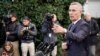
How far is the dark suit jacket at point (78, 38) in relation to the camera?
223 inches

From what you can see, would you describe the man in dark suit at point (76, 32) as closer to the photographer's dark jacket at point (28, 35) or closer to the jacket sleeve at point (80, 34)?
the jacket sleeve at point (80, 34)

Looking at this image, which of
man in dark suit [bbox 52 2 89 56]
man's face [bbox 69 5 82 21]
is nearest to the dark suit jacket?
man in dark suit [bbox 52 2 89 56]

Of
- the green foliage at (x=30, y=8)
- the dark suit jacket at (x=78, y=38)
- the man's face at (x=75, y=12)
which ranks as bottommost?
the green foliage at (x=30, y=8)

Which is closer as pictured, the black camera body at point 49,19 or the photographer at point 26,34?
the black camera body at point 49,19

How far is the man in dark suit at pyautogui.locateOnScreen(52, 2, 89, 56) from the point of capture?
564cm

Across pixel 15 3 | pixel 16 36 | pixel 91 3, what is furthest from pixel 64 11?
pixel 91 3

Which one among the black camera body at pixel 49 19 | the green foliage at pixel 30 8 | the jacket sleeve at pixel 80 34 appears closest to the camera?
the jacket sleeve at pixel 80 34

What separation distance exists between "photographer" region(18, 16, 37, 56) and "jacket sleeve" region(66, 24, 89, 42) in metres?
4.66

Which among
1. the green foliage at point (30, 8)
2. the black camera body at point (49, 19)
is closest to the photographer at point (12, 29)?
the black camera body at point (49, 19)

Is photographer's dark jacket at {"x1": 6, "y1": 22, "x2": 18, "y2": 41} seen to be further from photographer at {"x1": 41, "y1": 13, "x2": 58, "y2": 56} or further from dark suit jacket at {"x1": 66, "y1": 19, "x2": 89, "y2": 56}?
dark suit jacket at {"x1": 66, "y1": 19, "x2": 89, "y2": 56}

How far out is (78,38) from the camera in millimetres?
5645

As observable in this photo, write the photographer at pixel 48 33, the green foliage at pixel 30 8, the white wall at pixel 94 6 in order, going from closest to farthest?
the photographer at pixel 48 33 < the green foliage at pixel 30 8 < the white wall at pixel 94 6

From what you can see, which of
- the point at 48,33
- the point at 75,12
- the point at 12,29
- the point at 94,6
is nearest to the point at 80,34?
the point at 75,12

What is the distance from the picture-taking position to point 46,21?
10.0 meters
